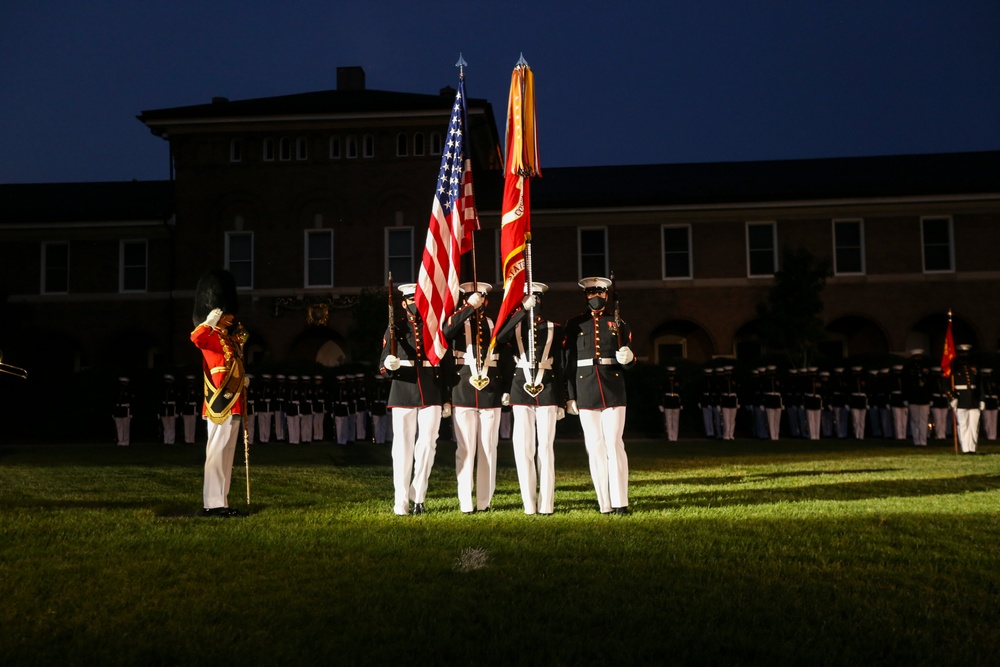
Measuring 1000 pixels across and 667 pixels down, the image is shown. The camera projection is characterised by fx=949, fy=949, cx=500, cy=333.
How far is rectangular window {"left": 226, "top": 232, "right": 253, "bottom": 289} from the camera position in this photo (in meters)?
32.7

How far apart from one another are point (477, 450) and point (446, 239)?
7.83ft

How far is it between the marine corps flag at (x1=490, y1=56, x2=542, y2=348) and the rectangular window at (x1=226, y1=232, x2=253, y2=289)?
24.0 m

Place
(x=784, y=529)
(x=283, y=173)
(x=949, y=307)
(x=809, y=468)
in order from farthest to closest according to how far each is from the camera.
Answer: (x=283, y=173) < (x=949, y=307) < (x=809, y=468) < (x=784, y=529)

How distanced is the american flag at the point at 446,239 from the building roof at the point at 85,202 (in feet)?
79.9

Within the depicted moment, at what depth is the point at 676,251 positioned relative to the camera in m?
32.2

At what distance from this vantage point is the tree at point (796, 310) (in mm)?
26453

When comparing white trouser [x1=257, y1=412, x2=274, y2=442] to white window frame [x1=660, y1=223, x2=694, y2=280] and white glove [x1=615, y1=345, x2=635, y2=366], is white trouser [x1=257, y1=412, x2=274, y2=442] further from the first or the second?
white glove [x1=615, y1=345, x2=635, y2=366]

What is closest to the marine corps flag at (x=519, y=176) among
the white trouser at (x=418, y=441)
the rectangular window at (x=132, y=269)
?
the white trouser at (x=418, y=441)

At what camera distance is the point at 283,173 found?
32.6 metres

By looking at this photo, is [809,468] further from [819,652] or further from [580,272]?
[580,272]

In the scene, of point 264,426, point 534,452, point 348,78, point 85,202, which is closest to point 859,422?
point 264,426

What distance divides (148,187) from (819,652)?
122ft

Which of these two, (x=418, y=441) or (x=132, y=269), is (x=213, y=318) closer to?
(x=418, y=441)

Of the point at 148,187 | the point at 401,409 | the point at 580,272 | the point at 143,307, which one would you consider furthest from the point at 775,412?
the point at 148,187
